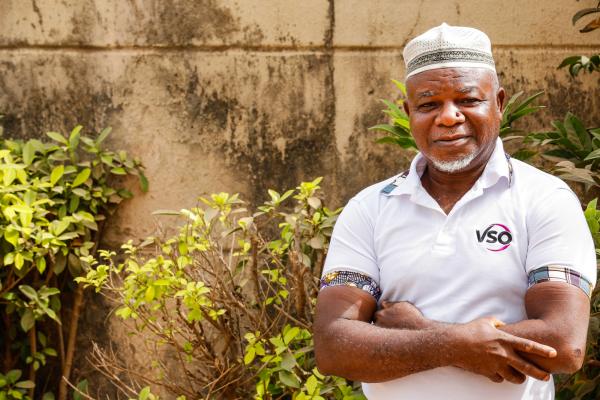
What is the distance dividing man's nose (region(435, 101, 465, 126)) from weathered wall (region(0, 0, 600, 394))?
1.88m

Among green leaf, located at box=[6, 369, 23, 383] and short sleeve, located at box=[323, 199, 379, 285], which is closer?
short sleeve, located at box=[323, 199, 379, 285]

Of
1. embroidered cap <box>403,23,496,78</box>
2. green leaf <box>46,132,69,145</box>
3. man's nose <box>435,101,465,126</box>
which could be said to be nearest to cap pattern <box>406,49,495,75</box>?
embroidered cap <box>403,23,496,78</box>

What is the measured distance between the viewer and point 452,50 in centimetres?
229

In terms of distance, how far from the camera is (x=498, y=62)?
4223mm

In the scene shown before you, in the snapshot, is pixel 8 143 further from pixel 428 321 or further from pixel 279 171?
pixel 428 321

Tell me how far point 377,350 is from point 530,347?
1.27 feet

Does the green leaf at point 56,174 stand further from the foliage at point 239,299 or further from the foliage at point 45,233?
the foliage at point 239,299

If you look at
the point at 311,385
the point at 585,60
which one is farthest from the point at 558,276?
the point at 585,60

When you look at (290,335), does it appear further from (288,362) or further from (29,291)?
(29,291)

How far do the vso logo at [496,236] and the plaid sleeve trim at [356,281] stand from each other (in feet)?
1.09

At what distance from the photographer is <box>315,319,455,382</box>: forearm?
2.04m

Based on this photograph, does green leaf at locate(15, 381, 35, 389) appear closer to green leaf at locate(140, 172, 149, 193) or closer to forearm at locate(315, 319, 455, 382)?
green leaf at locate(140, 172, 149, 193)

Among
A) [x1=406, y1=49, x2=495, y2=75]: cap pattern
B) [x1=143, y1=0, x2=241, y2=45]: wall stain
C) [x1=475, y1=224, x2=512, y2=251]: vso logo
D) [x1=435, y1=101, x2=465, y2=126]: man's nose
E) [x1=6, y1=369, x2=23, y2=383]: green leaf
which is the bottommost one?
[x1=6, y1=369, x2=23, y2=383]: green leaf

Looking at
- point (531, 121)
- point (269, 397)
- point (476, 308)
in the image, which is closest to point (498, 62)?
point (531, 121)
